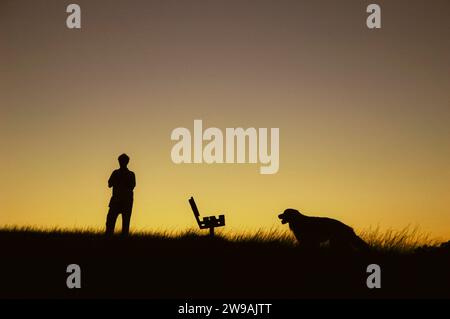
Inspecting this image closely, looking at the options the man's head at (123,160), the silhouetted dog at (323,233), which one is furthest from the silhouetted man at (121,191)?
the silhouetted dog at (323,233)

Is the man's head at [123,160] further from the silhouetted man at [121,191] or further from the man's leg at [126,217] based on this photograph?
the man's leg at [126,217]

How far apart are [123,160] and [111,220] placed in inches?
59.6

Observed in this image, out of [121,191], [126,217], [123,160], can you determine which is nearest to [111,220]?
[126,217]

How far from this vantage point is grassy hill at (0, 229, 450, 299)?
10.3 meters

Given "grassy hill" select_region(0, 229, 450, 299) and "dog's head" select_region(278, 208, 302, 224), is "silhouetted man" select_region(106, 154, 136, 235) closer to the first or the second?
"grassy hill" select_region(0, 229, 450, 299)

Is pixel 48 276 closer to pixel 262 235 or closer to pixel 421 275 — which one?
pixel 262 235

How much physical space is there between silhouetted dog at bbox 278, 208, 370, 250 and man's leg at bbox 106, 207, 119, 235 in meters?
4.35

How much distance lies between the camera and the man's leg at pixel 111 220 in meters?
15.1

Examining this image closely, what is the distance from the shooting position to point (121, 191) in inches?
589

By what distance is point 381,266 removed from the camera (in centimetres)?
1223
